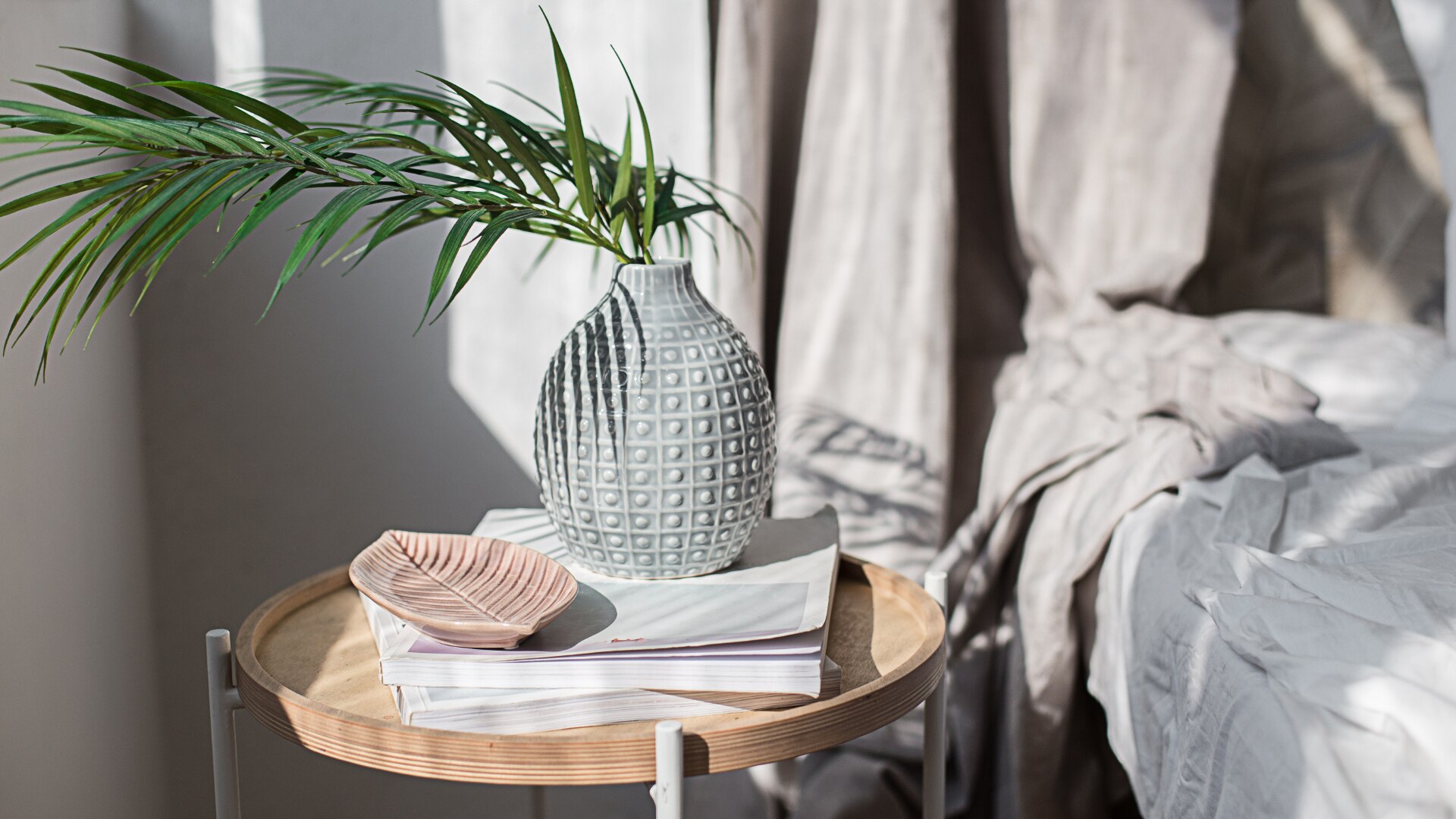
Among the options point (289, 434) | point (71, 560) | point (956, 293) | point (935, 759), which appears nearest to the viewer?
point (935, 759)

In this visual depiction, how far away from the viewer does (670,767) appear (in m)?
0.61

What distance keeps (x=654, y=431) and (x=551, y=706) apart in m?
0.19

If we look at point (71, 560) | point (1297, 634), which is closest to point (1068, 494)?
point (1297, 634)

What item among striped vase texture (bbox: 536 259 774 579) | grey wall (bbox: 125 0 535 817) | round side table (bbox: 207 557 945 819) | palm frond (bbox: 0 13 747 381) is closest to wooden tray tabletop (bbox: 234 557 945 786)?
round side table (bbox: 207 557 945 819)

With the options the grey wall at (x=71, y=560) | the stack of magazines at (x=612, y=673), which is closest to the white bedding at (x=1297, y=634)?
the stack of magazines at (x=612, y=673)

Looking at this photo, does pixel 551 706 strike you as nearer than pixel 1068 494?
Yes

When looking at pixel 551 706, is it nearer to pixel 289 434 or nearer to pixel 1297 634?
pixel 1297 634

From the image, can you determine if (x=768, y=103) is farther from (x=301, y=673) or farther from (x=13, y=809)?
(x=13, y=809)

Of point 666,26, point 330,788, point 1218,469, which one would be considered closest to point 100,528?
point 330,788

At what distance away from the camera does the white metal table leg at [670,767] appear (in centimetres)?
61

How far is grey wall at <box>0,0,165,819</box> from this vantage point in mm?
897

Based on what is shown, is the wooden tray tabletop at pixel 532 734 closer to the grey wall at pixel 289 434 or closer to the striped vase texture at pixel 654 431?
the striped vase texture at pixel 654 431

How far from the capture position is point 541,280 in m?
1.34

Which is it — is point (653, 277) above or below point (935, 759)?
above
